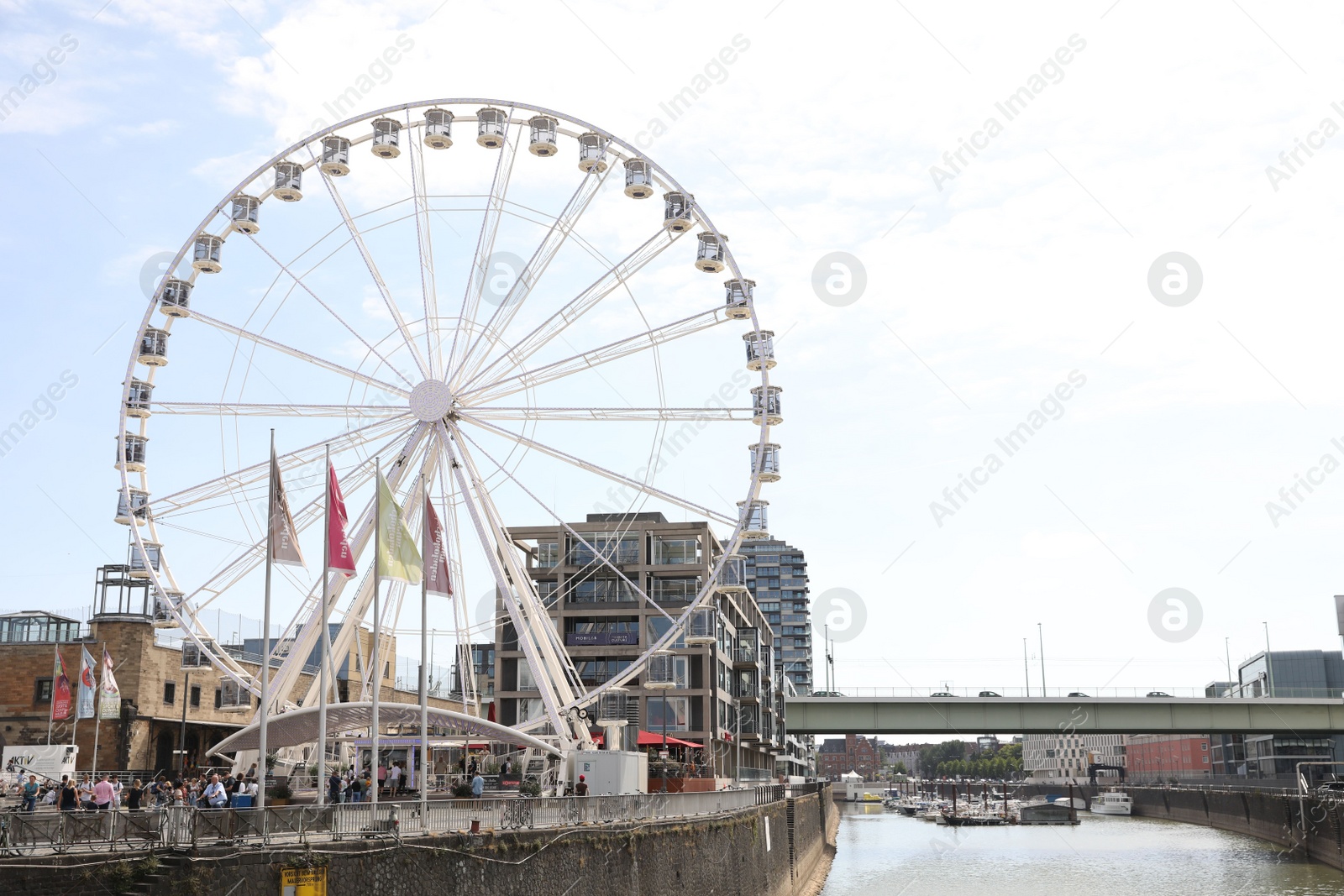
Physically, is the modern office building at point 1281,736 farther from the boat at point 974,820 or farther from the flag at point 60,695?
the flag at point 60,695

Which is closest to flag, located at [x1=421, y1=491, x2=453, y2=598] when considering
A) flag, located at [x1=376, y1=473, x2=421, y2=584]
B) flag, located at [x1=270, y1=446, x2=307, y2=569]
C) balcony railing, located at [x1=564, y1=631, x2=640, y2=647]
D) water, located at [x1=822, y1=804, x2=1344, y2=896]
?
flag, located at [x1=376, y1=473, x2=421, y2=584]

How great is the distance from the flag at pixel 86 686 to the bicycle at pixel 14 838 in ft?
74.4

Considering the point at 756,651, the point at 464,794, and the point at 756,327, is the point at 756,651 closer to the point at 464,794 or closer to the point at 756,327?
the point at 756,327

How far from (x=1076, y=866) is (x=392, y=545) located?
55.3 meters

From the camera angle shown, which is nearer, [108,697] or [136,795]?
[136,795]

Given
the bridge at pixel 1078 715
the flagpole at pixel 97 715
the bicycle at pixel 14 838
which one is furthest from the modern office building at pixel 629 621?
the bicycle at pixel 14 838

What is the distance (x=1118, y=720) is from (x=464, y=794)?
62.4 m

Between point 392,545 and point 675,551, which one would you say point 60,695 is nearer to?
point 392,545

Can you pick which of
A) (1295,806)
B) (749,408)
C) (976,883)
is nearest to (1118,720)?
(1295,806)

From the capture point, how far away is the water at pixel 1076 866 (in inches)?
2292

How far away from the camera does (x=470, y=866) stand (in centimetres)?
2483

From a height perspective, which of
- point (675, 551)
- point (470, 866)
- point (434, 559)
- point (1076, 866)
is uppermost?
point (675, 551)

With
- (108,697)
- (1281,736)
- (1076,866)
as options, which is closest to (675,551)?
(1076,866)

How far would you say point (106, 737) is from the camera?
48.6 metres
